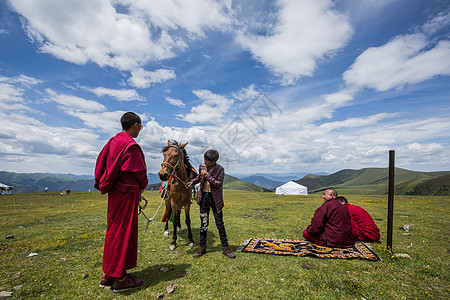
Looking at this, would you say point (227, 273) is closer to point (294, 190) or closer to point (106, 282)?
point (106, 282)

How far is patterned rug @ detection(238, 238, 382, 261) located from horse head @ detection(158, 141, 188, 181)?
3598mm

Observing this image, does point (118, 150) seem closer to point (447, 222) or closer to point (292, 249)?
point (292, 249)

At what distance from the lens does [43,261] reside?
605cm

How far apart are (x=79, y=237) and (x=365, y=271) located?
10.4 m

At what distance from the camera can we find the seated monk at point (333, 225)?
702 centimetres

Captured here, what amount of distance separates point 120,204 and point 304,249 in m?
6.03

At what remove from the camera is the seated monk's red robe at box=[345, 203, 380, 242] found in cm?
785

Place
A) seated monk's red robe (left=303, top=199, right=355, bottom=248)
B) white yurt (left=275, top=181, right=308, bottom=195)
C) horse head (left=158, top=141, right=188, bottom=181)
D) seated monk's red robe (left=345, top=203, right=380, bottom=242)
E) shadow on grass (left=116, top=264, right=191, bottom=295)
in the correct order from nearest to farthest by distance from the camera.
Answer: shadow on grass (left=116, top=264, right=191, bottom=295), horse head (left=158, top=141, right=188, bottom=181), seated monk's red robe (left=303, top=199, right=355, bottom=248), seated monk's red robe (left=345, top=203, right=380, bottom=242), white yurt (left=275, top=181, right=308, bottom=195)

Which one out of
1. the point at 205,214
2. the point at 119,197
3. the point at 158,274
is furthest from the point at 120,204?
the point at 205,214

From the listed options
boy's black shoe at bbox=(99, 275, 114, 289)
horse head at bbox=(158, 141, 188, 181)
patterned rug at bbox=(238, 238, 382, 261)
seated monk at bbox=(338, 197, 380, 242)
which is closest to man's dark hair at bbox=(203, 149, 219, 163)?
horse head at bbox=(158, 141, 188, 181)

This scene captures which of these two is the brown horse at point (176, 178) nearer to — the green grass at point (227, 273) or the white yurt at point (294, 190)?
the green grass at point (227, 273)

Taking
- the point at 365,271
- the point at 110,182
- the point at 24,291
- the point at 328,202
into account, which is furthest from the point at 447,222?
the point at 24,291

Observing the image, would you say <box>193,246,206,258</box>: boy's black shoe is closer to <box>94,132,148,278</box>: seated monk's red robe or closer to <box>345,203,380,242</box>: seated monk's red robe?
<box>94,132,148,278</box>: seated monk's red robe

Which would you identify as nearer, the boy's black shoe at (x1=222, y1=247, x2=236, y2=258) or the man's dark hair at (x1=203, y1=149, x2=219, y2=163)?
the boy's black shoe at (x1=222, y1=247, x2=236, y2=258)
